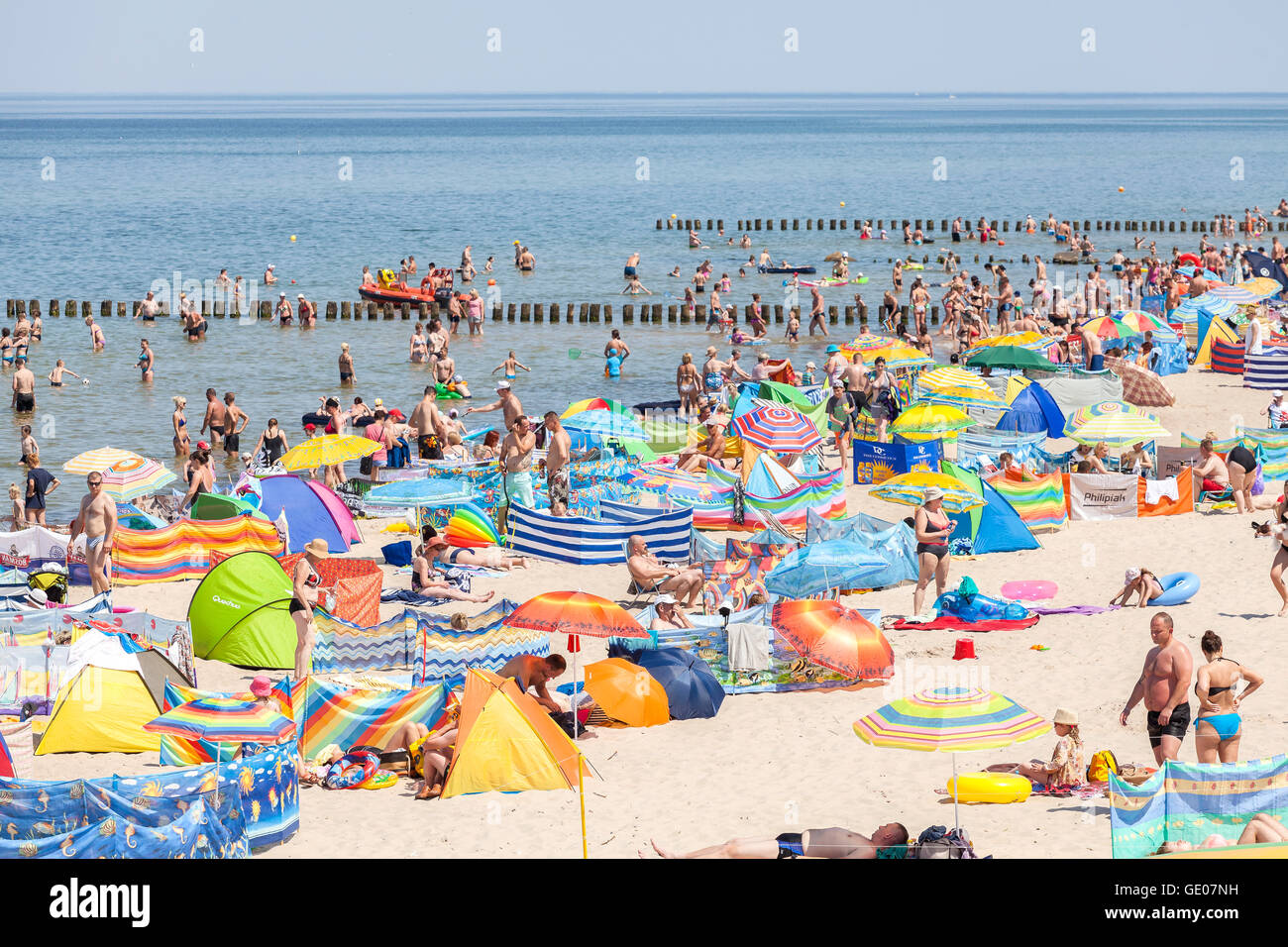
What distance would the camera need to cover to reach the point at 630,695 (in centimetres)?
1154

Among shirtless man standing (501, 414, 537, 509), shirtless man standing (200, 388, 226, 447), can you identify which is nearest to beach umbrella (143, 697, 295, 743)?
shirtless man standing (501, 414, 537, 509)

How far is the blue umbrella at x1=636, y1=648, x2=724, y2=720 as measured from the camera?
11.6 meters

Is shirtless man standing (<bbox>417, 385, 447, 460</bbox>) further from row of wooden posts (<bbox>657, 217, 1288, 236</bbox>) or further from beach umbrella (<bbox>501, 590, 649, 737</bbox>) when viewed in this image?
row of wooden posts (<bbox>657, 217, 1288, 236</bbox>)

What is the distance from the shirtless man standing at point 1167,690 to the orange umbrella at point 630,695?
3831 mm

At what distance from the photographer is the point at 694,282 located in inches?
1751

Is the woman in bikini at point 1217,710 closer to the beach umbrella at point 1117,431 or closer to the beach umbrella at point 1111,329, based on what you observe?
the beach umbrella at point 1117,431

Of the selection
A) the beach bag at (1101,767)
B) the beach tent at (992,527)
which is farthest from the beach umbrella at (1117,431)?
the beach bag at (1101,767)

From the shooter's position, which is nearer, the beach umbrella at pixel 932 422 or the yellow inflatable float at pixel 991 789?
the yellow inflatable float at pixel 991 789

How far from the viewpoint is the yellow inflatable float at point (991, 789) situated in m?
9.65

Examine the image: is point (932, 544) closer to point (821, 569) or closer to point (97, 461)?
point (821, 569)

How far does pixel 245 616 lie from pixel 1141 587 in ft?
27.8

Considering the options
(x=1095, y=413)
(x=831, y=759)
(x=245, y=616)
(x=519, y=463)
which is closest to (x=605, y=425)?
(x=519, y=463)
